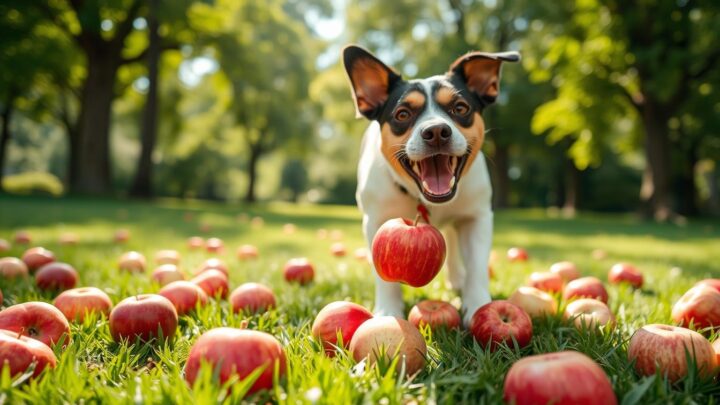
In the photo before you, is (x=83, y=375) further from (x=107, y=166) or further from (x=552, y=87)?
(x=552, y=87)

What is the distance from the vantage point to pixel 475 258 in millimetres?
3262

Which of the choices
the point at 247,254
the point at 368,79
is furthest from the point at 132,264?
the point at 368,79

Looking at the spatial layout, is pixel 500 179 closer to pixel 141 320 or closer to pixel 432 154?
pixel 432 154

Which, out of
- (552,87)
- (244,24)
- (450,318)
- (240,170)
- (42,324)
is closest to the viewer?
(42,324)

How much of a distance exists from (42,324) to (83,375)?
2.00 ft

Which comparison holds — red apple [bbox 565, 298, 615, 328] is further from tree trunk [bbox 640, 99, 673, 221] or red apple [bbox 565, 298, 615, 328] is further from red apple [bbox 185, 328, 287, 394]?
tree trunk [bbox 640, 99, 673, 221]

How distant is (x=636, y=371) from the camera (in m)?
2.10

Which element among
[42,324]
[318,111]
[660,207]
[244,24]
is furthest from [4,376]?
[318,111]

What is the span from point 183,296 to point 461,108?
2.06 metres

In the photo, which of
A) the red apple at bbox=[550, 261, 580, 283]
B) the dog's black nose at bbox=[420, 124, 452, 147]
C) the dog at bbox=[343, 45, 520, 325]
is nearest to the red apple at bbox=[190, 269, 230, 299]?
the dog at bbox=[343, 45, 520, 325]

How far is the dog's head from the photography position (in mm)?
2732

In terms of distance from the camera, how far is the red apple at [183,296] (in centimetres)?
298

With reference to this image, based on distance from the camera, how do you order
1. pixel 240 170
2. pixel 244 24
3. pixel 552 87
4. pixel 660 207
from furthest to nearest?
pixel 240 170 → pixel 552 87 → pixel 244 24 → pixel 660 207

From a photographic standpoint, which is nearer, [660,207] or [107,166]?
[660,207]
